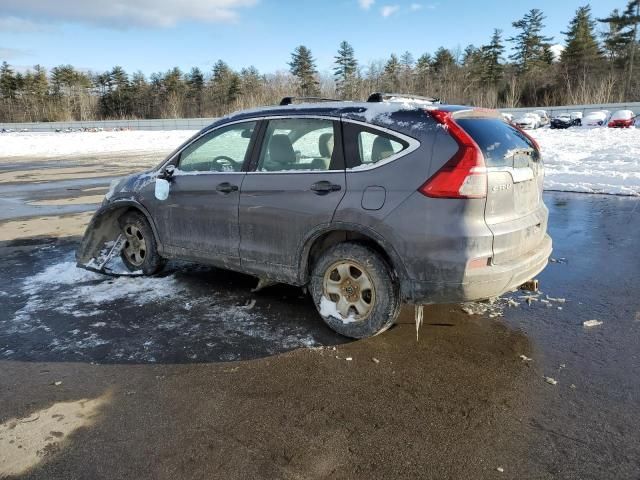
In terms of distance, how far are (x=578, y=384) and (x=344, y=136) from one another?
94.1 inches

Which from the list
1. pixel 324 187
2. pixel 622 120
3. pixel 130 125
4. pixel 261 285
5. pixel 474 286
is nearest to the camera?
pixel 474 286

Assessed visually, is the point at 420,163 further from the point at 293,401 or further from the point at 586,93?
the point at 586,93

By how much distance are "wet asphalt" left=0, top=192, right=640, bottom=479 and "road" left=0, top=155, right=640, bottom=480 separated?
13 millimetres

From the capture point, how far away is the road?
8.38 ft

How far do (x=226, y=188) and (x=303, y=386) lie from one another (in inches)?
80.8

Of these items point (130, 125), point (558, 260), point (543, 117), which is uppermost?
point (130, 125)

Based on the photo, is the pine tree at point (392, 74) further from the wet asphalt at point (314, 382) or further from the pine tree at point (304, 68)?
the wet asphalt at point (314, 382)

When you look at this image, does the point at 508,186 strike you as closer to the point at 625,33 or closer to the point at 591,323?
the point at 591,323

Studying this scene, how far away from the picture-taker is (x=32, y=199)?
11562mm

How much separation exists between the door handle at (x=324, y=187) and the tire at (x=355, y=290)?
43cm

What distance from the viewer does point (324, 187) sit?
3.87m

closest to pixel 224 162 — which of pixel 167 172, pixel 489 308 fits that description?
pixel 167 172

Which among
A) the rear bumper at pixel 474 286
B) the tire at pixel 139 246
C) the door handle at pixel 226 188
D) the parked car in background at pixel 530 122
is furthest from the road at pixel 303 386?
the parked car in background at pixel 530 122

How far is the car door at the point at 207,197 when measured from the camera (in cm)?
454
